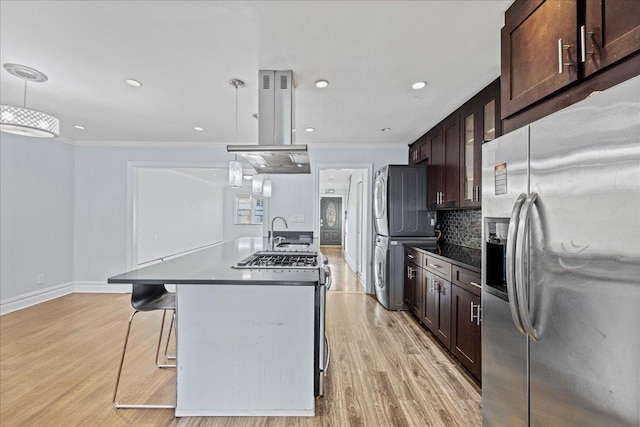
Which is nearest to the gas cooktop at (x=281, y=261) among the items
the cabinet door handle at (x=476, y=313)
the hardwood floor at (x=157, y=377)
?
the hardwood floor at (x=157, y=377)

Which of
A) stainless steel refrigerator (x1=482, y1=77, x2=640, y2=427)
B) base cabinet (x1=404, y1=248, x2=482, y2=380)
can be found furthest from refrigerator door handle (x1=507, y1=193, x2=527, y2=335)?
base cabinet (x1=404, y1=248, x2=482, y2=380)

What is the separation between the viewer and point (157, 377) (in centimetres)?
225

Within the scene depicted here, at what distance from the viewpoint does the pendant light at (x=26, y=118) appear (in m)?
2.13

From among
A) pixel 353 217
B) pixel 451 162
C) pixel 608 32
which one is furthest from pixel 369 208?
pixel 608 32

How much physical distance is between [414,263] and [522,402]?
2.32m

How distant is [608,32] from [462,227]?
8.54 feet

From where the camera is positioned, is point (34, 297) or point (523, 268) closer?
point (523, 268)

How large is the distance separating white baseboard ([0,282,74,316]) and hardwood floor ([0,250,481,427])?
5.2 inches

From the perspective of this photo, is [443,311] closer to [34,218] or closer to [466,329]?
[466,329]

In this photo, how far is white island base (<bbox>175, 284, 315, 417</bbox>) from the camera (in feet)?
5.76

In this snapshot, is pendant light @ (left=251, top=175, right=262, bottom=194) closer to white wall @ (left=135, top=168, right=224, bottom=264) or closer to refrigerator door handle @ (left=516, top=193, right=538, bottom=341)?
white wall @ (left=135, top=168, right=224, bottom=264)

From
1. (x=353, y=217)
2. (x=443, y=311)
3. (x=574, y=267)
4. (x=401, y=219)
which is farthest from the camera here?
(x=353, y=217)

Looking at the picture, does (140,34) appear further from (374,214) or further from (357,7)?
(374,214)

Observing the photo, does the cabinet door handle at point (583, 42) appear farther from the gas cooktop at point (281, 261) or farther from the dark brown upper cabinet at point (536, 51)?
the gas cooktop at point (281, 261)
